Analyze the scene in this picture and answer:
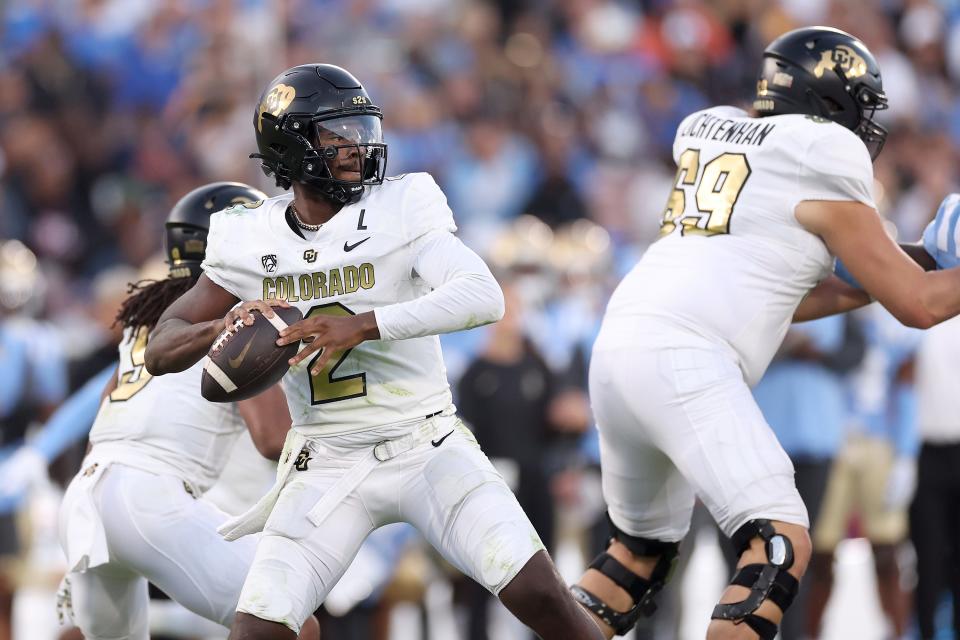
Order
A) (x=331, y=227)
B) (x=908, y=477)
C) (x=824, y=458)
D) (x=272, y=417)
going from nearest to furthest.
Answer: (x=331, y=227) → (x=272, y=417) → (x=824, y=458) → (x=908, y=477)

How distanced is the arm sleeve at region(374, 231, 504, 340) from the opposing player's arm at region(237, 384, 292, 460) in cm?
78

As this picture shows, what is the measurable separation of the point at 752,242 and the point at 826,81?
640mm

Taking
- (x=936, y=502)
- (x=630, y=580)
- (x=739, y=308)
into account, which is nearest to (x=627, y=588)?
(x=630, y=580)

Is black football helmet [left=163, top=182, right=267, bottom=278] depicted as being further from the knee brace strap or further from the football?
the knee brace strap

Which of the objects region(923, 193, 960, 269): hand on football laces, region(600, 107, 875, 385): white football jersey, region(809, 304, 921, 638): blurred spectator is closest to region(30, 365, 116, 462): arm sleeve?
region(600, 107, 875, 385): white football jersey

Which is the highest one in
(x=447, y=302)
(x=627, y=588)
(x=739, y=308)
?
(x=447, y=302)

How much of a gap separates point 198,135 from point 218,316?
7.23m

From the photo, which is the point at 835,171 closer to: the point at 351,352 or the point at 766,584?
the point at 766,584

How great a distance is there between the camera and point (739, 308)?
4820 mm

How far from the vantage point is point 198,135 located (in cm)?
1163

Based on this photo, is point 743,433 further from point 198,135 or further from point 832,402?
point 198,135

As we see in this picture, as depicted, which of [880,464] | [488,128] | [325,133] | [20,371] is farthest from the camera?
[488,128]

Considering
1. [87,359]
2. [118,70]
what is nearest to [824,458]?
[87,359]

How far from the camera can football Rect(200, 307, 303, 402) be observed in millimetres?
4211
